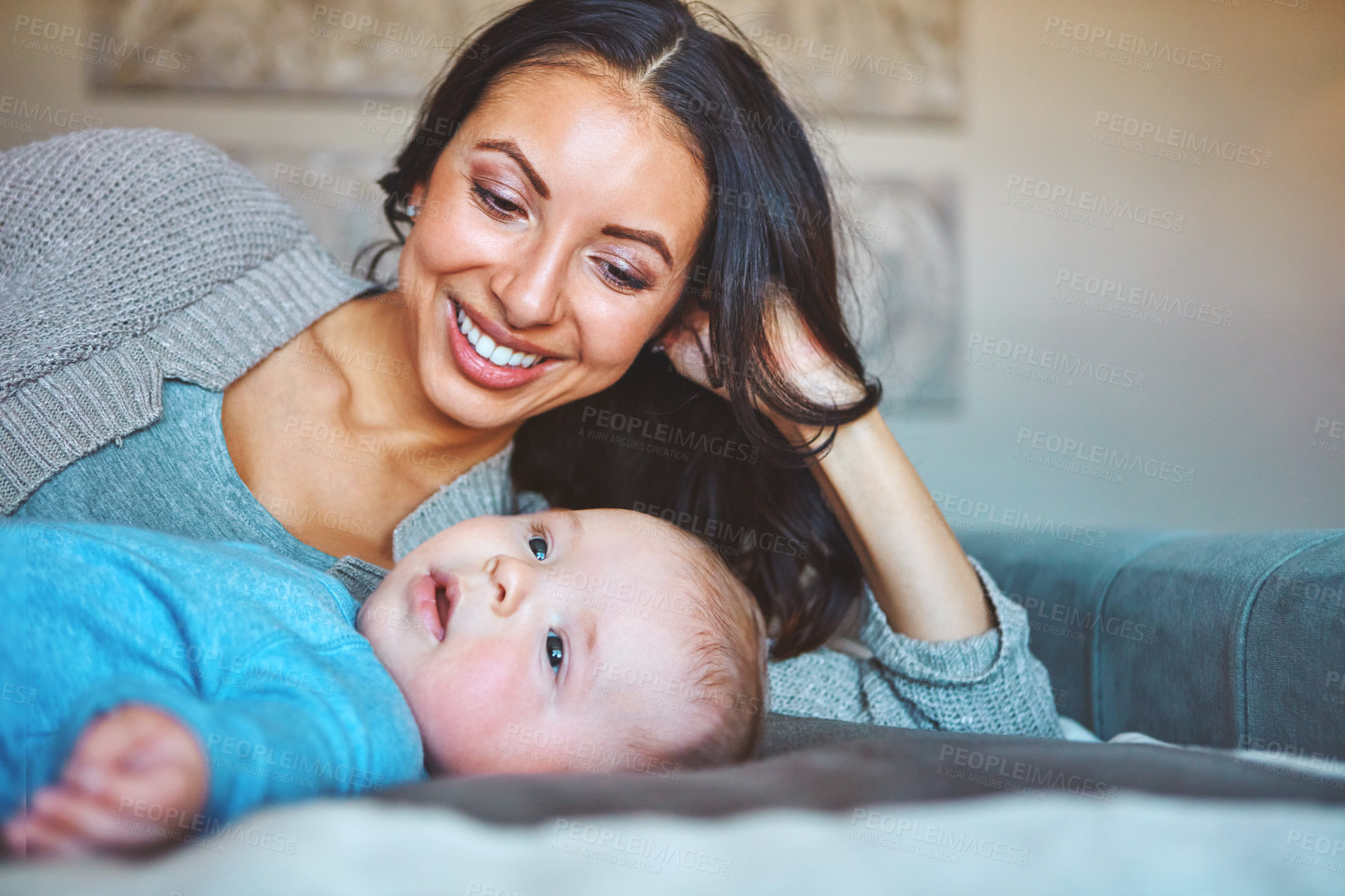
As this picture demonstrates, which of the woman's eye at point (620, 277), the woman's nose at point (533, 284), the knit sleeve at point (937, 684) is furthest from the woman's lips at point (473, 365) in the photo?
the knit sleeve at point (937, 684)

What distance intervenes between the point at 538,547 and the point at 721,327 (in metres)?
0.58

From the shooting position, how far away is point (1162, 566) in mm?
1469

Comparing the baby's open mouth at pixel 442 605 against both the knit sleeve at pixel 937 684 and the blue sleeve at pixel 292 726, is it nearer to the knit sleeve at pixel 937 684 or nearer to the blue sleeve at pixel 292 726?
the blue sleeve at pixel 292 726

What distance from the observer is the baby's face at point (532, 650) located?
948mm

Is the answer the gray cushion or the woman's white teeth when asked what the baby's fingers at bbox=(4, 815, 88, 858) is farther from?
the woman's white teeth

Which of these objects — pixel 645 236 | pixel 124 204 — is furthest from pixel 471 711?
pixel 124 204

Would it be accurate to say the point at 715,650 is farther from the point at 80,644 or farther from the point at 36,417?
the point at 36,417

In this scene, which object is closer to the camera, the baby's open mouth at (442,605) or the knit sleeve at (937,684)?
the baby's open mouth at (442,605)

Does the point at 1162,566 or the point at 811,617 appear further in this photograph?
the point at 811,617

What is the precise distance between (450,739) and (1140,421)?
3.41 m

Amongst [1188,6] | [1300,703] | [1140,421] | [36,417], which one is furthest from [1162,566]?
[1188,6]

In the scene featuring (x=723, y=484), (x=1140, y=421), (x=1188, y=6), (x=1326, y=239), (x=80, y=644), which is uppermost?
(x=1188, y=6)

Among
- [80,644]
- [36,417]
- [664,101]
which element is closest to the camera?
[80,644]

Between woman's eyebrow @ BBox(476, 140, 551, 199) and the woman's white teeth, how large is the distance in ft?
0.82
